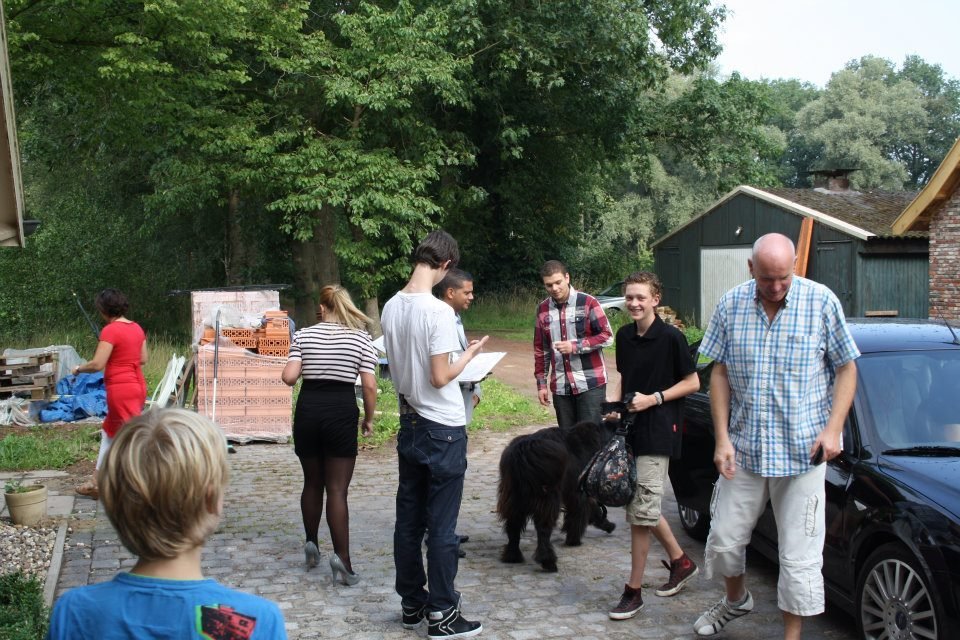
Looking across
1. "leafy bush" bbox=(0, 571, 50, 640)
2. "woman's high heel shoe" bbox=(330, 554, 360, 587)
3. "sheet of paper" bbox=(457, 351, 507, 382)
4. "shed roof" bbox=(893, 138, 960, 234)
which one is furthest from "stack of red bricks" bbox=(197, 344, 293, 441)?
"shed roof" bbox=(893, 138, 960, 234)

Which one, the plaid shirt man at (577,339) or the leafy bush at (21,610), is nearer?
the leafy bush at (21,610)

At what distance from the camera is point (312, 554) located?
627cm

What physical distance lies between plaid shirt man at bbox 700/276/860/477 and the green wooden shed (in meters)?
19.3

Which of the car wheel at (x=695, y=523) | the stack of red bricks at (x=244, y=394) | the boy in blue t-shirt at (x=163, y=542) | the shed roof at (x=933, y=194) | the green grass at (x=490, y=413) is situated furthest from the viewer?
the shed roof at (x=933, y=194)

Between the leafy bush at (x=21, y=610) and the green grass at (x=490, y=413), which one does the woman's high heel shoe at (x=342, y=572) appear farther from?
the green grass at (x=490, y=413)

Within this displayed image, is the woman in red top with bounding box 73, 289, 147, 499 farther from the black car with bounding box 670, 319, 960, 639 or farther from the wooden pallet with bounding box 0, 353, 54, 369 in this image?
the wooden pallet with bounding box 0, 353, 54, 369

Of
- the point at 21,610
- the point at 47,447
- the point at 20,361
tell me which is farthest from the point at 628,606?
the point at 20,361

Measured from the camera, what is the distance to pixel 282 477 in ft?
31.0

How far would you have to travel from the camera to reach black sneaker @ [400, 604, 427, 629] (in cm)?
523

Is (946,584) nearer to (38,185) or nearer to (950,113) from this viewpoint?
(38,185)

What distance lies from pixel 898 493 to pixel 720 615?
1150 mm

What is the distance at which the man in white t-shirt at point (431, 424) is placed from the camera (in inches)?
194

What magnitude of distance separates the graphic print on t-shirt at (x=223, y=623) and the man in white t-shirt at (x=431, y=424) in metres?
2.95

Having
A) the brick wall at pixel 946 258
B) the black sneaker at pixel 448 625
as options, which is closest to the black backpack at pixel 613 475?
the black sneaker at pixel 448 625
